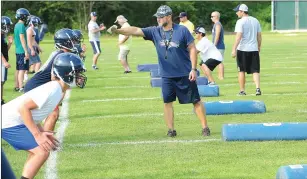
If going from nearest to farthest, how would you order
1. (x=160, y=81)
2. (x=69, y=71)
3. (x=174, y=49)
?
(x=69, y=71)
(x=174, y=49)
(x=160, y=81)

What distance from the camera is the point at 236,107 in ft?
42.9

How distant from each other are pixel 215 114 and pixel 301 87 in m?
4.81

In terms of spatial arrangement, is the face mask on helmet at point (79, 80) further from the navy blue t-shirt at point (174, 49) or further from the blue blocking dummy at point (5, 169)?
the navy blue t-shirt at point (174, 49)

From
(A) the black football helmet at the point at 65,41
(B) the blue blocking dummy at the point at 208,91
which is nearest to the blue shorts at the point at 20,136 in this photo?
(A) the black football helmet at the point at 65,41

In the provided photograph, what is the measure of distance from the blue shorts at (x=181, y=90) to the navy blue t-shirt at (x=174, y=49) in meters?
0.09

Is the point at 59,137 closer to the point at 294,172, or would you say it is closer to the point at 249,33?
the point at 294,172

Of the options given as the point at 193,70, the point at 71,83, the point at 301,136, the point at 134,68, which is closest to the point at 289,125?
the point at 301,136

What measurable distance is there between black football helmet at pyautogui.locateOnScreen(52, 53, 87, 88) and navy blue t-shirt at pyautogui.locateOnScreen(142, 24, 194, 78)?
3.64m

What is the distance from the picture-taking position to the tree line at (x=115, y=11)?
6956 cm

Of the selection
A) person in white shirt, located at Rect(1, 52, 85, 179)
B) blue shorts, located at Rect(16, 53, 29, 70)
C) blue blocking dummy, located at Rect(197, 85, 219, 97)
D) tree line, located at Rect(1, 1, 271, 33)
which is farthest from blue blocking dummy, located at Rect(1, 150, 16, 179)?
tree line, located at Rect(1, 1, 271, 33)

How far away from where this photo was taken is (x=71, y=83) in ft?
24.3

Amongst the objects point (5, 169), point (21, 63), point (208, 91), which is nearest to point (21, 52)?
point (21, 63)

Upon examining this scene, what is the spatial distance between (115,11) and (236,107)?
196 ft

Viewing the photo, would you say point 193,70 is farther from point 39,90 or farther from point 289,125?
point 39,90
